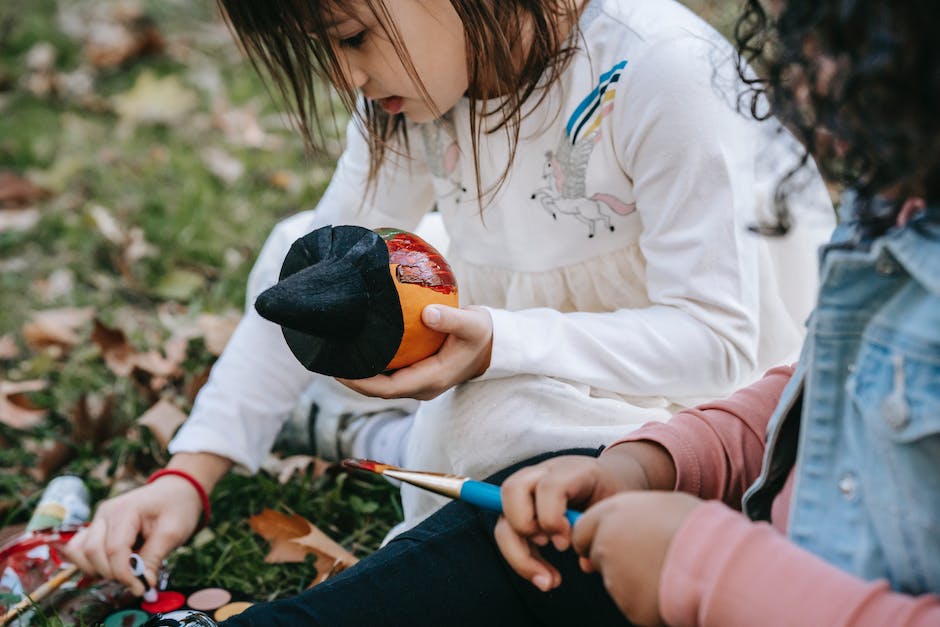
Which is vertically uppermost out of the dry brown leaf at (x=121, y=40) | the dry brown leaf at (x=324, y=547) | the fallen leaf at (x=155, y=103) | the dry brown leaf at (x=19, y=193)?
the dry brown leaf at (x=121, y=40)

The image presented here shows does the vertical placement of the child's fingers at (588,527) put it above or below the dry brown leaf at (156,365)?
below

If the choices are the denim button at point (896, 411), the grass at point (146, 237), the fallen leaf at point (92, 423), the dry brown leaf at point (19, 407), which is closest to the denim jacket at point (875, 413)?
the denim button at point (896, 411)

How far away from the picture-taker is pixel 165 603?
4.12ft

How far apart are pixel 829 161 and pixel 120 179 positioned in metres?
2.14

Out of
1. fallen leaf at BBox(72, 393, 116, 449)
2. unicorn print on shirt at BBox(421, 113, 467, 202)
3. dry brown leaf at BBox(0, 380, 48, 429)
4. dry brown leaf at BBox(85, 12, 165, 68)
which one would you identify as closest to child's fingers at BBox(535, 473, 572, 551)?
unicorn print on shirt at BBox(421, 113, 467, 202)

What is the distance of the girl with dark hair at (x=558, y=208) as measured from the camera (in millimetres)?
1146

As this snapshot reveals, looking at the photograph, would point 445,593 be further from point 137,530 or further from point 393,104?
point 393,104

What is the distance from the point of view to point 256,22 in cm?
119

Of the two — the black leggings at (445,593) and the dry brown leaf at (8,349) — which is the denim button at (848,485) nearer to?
the black leggings at (445,593)

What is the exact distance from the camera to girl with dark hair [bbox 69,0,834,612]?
45.1 inches

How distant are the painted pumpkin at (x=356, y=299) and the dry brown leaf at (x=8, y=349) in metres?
1.09

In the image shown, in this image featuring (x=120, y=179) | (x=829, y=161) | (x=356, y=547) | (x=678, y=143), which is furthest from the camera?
(x=120, y=179)

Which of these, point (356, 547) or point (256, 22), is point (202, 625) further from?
point (256, 22)

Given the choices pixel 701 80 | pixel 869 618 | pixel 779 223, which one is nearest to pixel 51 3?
pixel 701 80
